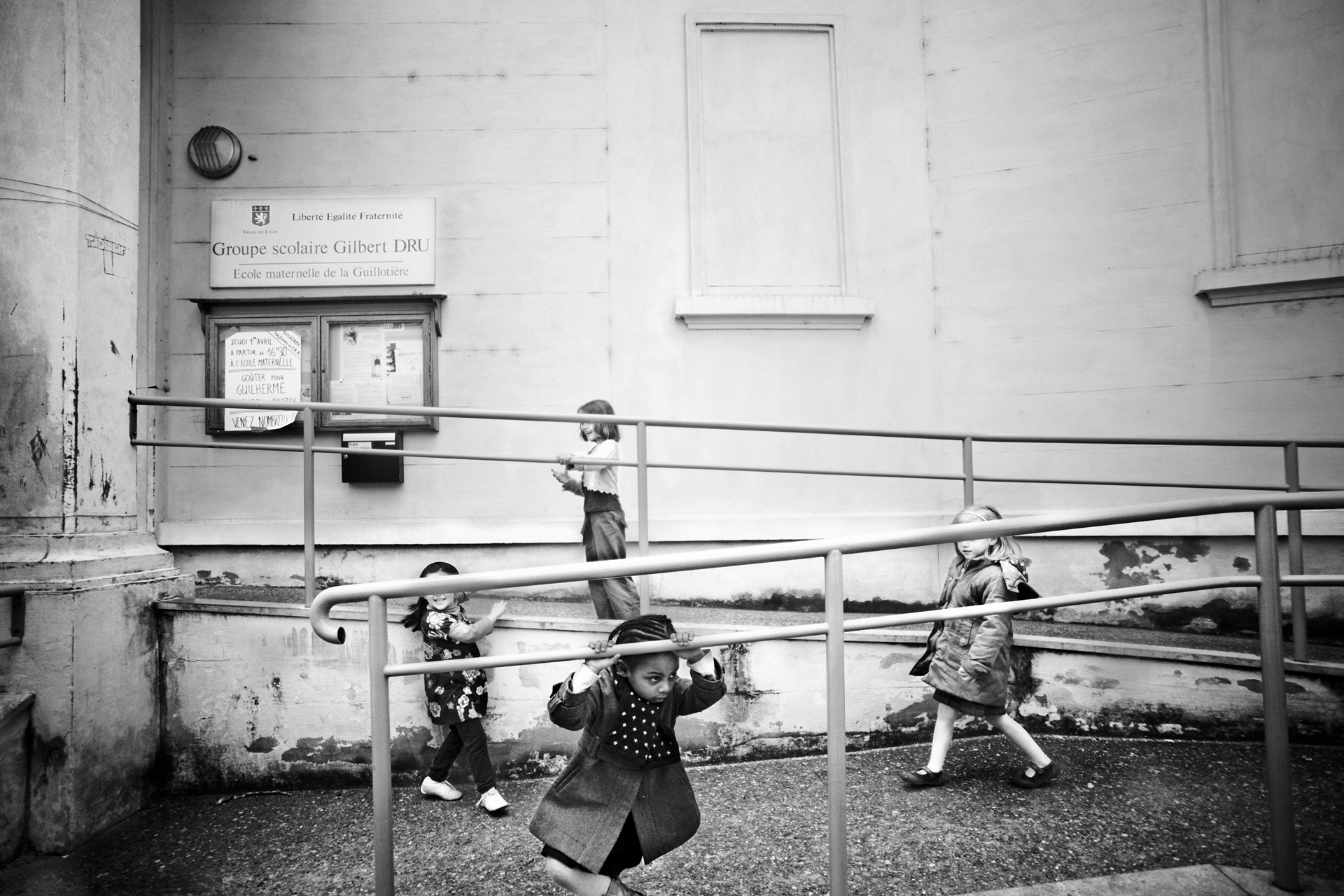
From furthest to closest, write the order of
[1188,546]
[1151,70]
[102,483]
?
[1151,70]
[1188,546]
[102,483]

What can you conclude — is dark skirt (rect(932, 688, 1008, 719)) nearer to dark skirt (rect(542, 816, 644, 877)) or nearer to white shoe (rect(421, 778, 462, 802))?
dark skirt (rect(542, 816, 644, 877))

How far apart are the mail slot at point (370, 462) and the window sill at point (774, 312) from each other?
7.25ft

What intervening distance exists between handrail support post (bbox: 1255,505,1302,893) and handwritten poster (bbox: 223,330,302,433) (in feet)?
17.7

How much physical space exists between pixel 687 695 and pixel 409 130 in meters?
4.83

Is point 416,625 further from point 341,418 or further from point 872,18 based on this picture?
point 872,18

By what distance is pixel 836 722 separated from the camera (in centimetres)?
224

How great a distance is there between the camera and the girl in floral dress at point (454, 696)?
3.44m

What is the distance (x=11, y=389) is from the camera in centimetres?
360

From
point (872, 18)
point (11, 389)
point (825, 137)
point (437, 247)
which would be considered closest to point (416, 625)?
point (11, 389)

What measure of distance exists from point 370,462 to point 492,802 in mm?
2802

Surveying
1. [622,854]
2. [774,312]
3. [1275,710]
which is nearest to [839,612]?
[622,854]

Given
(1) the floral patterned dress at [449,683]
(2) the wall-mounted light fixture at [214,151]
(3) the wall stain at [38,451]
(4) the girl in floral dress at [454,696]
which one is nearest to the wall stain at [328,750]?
(4) the girl in floral dress at [454,696]

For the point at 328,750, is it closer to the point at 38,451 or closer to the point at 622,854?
the point at 38,451

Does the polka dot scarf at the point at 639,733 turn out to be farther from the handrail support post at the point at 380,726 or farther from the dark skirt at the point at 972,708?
the dark skirt at the point at 972,708
